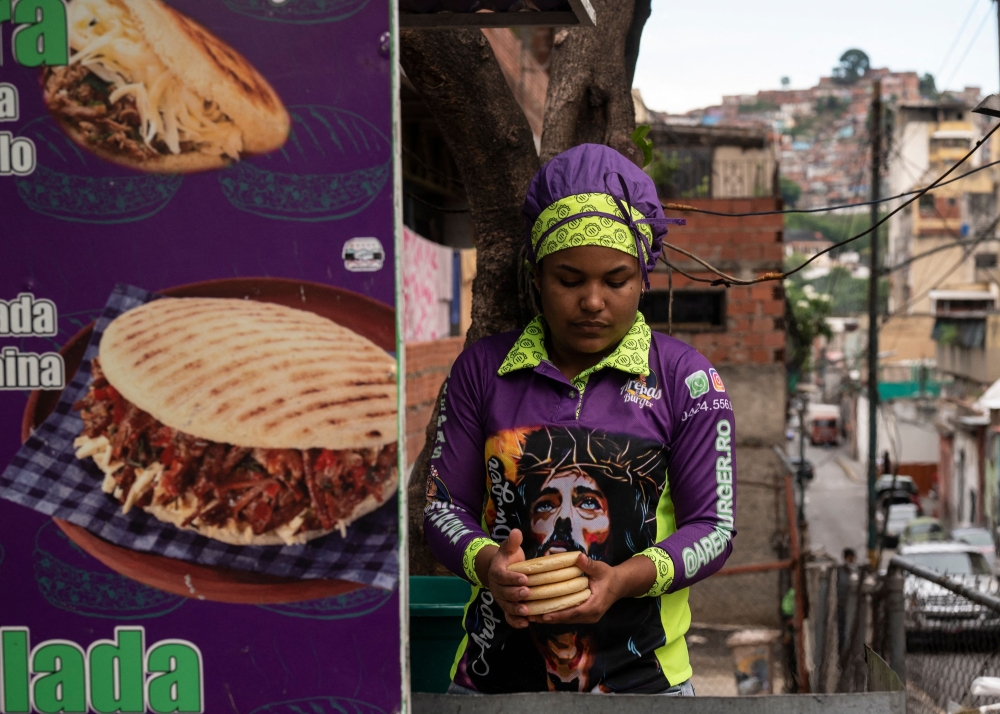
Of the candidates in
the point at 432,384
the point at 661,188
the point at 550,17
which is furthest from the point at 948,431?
the point at 550,17

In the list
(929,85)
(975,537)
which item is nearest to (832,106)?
(929,85)

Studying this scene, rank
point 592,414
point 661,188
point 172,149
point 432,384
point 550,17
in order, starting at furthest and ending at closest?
point 661,188
point 432,384
point 550,17
point 592,414
point 172,149

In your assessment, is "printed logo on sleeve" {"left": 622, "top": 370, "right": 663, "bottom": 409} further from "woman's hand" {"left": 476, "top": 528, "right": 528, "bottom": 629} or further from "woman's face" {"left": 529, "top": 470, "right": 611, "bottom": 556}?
"woman's hand" {"left": 476, "top": 528, "right": 528, "bottom": 629}

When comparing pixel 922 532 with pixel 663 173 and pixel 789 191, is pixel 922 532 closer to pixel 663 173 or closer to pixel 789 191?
pixel 663 173

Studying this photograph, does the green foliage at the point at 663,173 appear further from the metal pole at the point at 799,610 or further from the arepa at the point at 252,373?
the arepa at the point at 252,373

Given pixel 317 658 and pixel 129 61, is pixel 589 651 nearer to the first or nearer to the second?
pixel 317 658

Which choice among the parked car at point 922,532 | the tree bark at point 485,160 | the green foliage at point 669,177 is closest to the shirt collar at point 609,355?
the tree bark at point 485,160
